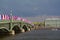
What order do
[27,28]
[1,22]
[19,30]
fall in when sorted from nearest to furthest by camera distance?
[1,22]
[19,30]
[27,28]

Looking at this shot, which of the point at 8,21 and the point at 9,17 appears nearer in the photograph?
the point at 8,21

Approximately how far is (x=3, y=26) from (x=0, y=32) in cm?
1978

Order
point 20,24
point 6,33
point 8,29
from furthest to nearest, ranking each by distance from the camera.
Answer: point 20,24, point 6,33, point 8,29

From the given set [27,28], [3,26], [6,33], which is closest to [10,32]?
[6,33]

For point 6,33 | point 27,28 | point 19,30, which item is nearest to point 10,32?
point 6,33

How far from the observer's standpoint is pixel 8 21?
351 ft

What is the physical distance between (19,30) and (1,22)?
5030cm

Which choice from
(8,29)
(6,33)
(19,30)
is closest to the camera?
(8,29)

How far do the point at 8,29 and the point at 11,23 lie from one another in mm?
3175

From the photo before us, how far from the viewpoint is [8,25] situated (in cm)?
10625

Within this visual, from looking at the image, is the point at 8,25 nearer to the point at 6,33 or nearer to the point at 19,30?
the point at 6,33

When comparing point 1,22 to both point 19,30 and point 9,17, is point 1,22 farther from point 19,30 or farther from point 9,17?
point 19,30

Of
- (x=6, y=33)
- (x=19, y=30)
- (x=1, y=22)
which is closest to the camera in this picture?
(x=1, y=22)

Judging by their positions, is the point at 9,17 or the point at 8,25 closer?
the point at 8,25
